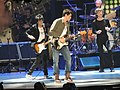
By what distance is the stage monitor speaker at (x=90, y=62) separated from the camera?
11.0 meters

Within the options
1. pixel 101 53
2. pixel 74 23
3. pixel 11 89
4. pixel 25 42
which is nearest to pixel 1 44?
pixel 25 42

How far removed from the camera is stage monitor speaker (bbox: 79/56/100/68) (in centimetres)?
1101

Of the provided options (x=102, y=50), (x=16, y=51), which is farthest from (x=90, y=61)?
(x=16, y=51)

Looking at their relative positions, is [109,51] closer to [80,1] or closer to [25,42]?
[25,42]

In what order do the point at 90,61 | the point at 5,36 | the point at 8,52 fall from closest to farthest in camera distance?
the point at 90,61
the point at 8,52
the point at 5,36

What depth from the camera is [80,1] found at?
13.9m

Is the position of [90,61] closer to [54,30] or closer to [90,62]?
[90,62]

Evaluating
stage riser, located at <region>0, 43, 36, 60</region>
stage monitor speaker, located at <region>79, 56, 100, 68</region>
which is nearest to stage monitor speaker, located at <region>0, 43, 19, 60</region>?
stage riser, located at <region>0, 43, 36, 60</region>

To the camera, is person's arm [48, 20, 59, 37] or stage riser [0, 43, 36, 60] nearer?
person's arm [48, 20, 59, 37]

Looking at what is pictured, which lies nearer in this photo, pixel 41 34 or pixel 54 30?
pixel 54 30

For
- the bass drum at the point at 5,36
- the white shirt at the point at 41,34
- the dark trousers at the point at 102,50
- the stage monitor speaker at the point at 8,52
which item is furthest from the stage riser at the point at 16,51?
the white shirt at the point at 41,34

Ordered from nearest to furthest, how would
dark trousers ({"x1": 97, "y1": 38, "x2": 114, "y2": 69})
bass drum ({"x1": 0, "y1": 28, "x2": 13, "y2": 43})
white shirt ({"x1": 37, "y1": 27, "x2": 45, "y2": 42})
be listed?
white shirt ({"x1": 37, "y1": 27, "x2": 45, "y2": 42}) < dark trousers ({"x1": 97, "y1": 38, "x2": 114, "y2": 69}) < bass drum ({"x1": 0, "y1": 28, "x2": 13, "y2": 43})

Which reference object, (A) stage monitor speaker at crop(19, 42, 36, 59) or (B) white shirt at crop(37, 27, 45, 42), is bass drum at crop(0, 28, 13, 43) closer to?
(A) stage monitor speaker at crop(19, 42, 36, 59)

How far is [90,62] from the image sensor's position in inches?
441
